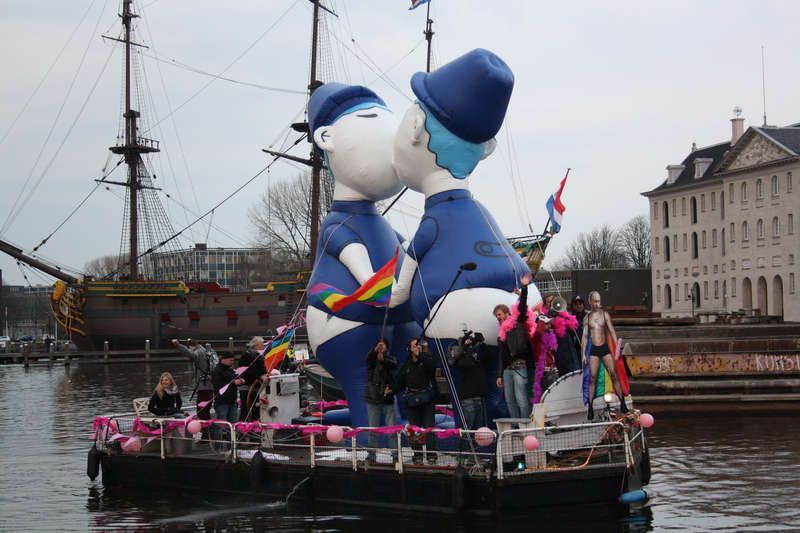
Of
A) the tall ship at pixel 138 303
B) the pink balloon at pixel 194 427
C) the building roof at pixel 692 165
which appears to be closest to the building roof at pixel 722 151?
the building roof at pixel 692 165

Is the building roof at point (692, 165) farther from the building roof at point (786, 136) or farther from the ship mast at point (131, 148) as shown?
the ship mast at point (131, 148)

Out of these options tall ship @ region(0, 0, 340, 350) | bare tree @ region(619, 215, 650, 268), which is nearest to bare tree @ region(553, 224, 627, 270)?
bare tree @ region(619, 215, 650, 268)

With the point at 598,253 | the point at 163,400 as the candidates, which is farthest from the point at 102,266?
the point at 163,400

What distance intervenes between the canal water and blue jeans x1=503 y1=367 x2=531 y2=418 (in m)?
1.47

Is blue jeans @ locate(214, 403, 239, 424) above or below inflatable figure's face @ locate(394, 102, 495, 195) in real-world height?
below

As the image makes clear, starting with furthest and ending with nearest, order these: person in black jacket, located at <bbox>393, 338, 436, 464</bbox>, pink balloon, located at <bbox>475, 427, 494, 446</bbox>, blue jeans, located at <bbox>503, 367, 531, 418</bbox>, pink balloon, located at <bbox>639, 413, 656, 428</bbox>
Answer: person in black jacket, located at <bbox>393, 338, 436, 464</bbox> → blue jeans, located at <bbox>503, 367, 531, 418</bbox> → pink balloon, located at <bbox>639, 413, 656, 428</bbox> → pink balloon, located at <bbox>475, 427, 494, 446</bbox>

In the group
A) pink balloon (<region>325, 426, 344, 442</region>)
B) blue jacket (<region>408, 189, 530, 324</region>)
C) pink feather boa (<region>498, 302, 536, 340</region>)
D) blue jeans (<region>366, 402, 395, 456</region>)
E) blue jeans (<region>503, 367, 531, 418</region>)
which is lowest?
pink balloon (<region>325, 426, 344, 442</region>)

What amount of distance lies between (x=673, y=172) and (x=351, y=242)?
72.6 m

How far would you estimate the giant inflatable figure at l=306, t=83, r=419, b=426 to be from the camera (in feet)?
47.9

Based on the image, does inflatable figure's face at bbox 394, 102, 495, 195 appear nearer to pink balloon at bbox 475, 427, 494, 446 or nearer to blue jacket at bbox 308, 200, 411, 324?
blue jacket at bbox 308, 200, 411, 324

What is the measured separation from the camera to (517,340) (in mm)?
12375

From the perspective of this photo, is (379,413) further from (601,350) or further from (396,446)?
(601,350)

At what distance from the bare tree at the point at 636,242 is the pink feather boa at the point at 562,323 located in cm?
10393

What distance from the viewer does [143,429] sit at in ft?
50.2
